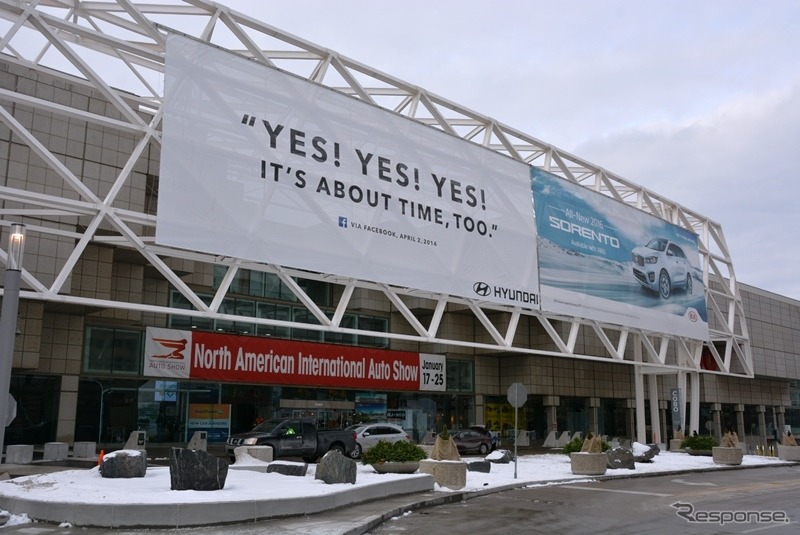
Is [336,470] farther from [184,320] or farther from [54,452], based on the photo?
[184,320]

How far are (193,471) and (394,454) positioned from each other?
7.87 meters

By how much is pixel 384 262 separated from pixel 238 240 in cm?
553

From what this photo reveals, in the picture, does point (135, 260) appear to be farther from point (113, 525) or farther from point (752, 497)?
point (752, 497)

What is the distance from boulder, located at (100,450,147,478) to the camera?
50.2 ft

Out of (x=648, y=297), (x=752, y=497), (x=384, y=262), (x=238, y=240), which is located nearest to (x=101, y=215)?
(x=238, y=240)

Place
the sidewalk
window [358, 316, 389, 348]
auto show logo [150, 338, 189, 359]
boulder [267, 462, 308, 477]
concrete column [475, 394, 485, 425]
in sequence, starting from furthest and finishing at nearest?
1. concrete column [475, 394, 485, 425]
2. window [358, 316, 389, 348]
3. auto show logo [150, 338, 189, 359]
4. boulder [267, 462, 308, 477]
5. the sidewalk

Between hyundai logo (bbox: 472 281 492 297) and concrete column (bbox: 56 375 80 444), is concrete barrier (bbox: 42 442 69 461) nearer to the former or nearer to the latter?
concrete column (bbox: 56 375 80 444)

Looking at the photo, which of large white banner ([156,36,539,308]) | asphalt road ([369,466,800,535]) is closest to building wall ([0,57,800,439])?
large white banner ([156,36,539,308])

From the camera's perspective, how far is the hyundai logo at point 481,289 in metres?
28.8

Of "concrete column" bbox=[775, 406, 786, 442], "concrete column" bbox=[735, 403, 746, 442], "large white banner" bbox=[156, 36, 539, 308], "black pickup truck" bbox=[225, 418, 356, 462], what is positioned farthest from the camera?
"concrete column" bbox=[775, 406, 786, 442]

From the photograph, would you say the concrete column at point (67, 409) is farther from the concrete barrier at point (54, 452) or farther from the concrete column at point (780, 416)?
the concrete column at point (780, 416)

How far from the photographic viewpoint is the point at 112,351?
31562mm

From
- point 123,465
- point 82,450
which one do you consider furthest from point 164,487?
point 82,450

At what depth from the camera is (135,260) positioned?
31.7 m
